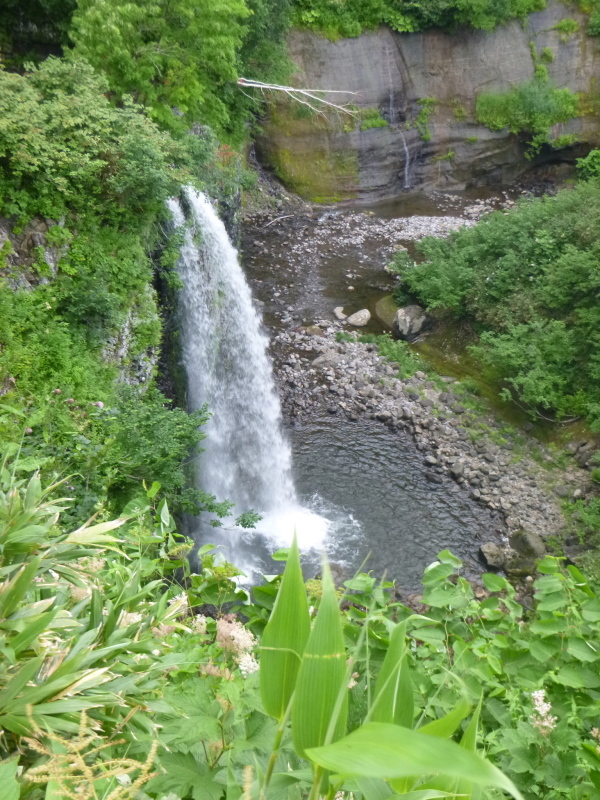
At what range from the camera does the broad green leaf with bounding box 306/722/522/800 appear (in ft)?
1.71

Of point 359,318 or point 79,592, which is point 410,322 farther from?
point 79,592

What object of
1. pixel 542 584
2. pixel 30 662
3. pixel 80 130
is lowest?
pixel 542 584

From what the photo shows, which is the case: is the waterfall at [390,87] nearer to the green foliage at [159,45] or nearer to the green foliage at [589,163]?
the green foliage at [589,163]

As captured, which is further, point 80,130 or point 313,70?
point 313,70

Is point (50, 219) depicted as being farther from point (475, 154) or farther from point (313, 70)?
point (475, 154)

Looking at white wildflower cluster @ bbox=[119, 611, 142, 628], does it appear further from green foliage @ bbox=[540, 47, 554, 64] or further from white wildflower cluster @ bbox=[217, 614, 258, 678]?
green foliage @ bbox=[540, 47, 554, 64]

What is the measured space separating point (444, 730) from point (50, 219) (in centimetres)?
660

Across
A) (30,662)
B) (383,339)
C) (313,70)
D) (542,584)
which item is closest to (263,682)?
(30,662)

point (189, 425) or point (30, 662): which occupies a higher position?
point (30, 662)

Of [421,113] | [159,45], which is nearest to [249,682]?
[159,45]

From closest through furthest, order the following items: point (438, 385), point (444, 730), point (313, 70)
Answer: point (444, 730)
point (438, 385)
point (313, 70)

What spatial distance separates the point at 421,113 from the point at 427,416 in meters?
12.6

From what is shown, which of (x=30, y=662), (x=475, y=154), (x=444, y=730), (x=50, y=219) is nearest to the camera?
(x=444, y=730)

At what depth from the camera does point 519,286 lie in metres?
10.9
